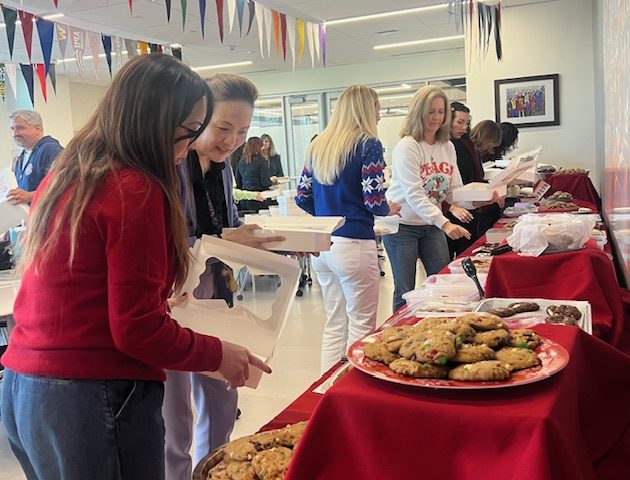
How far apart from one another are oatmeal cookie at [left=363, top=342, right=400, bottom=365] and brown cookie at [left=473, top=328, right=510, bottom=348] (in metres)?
0.13

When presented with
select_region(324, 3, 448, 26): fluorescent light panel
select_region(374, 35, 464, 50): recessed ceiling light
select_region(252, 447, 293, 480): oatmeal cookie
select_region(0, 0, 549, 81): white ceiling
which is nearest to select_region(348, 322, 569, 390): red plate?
select_region(252, 447, 293, 480): oatmeal cookie

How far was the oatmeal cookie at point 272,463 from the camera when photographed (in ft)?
3.39

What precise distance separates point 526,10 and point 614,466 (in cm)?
630

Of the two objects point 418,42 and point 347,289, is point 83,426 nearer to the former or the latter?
point 347,289

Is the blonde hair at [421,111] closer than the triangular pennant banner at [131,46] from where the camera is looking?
Yes

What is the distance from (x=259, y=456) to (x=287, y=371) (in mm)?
2461

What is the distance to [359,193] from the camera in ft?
8.90

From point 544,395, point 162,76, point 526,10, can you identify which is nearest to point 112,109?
point 162,76

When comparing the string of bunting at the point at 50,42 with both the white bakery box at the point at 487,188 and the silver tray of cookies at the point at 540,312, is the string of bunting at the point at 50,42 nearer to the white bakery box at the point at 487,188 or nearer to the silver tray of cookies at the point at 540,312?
the white bakery box at the point at 487,188

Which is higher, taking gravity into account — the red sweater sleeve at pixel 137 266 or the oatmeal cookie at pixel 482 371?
the red sweater sleeve at pixel 137 266

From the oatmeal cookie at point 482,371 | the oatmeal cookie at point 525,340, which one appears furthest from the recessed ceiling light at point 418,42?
the oatmeal cookie at point 482,371

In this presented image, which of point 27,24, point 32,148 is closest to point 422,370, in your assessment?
point 27,24

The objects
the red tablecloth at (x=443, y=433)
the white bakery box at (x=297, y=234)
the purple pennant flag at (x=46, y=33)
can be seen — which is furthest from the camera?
the purple pennant flag at (x=46, y=33)

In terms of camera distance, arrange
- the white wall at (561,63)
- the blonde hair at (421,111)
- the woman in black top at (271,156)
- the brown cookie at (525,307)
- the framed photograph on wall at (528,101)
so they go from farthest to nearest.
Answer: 1. the woman in black top at (271,156)
2. the framed photograph on wall at (528,101)
3. the white wall at (561,63)
4. the blonde hair at (421,111)
5. the brown cookie at (525,307)
